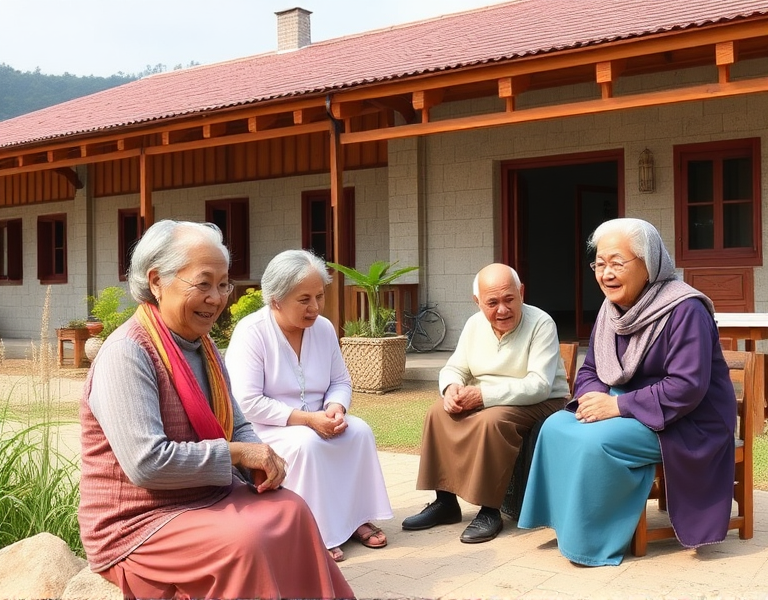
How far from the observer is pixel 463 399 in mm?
4152

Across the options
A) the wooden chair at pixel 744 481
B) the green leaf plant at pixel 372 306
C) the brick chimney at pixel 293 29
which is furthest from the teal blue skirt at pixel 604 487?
the brick chimney at pixel 293 29

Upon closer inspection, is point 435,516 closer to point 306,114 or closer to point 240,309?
point 240,309

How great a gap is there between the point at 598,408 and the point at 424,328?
26.0ft

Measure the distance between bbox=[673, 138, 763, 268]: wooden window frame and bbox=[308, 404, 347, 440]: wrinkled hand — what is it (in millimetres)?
6887

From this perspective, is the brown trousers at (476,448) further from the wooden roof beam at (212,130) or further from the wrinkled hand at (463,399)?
the wooden roof beam at (212,130)

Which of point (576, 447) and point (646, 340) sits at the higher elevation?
point (646, 340)

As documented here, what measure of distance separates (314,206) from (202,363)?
1113cm

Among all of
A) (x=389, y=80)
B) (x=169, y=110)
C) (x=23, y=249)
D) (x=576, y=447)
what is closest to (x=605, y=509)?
(x=576, y=447)

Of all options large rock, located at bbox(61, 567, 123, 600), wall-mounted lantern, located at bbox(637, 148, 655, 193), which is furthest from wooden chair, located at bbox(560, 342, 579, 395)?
wall-mounted lantern, located at bbox(637, 148, 655, 193)

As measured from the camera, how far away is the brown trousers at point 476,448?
13.3ft

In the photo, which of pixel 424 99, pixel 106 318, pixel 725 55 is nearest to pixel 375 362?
pixel 424 99

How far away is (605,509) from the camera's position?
3.65 m

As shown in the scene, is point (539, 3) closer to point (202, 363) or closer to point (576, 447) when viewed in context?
point (576, 447)

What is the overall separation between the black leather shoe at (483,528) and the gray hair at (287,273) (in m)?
1.33
